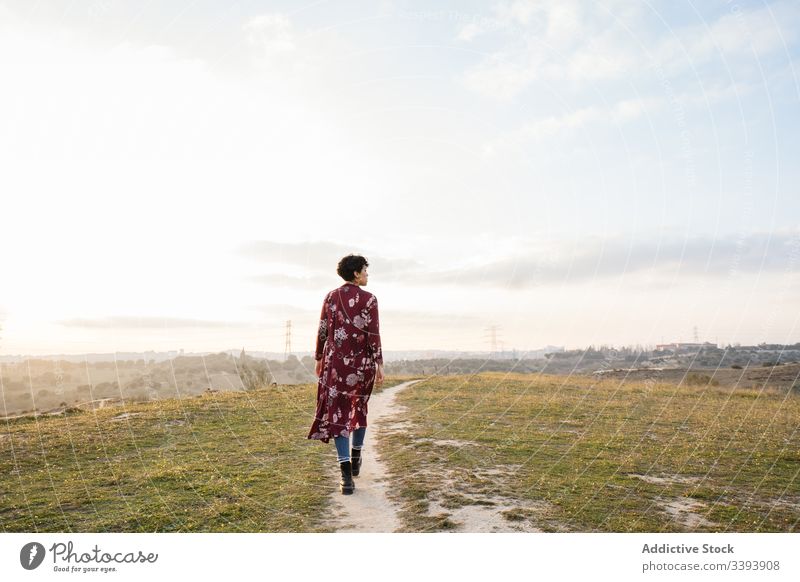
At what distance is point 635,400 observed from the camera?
17859mm

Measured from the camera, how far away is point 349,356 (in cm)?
654

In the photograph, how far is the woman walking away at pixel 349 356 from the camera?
6.49 meters

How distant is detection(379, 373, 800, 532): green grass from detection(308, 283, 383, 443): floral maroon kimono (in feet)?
3.55

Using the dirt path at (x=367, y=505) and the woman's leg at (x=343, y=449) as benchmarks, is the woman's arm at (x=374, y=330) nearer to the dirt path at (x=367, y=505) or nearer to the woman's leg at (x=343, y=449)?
the woman's leg at (x=343, y=449)

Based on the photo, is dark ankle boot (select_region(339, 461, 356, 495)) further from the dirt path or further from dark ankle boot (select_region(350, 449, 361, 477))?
dark ankle boot (select_region(350, 449, 361, 477))

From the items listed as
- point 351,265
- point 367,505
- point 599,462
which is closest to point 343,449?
point 367,505

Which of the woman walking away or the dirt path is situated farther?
the woman walking away

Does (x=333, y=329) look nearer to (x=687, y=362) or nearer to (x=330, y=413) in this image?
(x=330, y=413)

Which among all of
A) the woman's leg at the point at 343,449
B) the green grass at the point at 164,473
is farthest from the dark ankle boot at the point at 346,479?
the green grass at the point at 164,473
